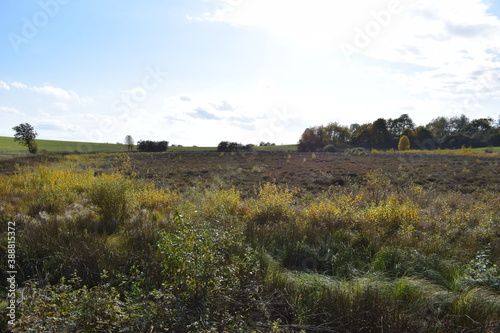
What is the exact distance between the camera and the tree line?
65.5 m

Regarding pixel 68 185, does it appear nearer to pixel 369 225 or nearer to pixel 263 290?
pixel 263 290

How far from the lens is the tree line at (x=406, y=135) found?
6550cm

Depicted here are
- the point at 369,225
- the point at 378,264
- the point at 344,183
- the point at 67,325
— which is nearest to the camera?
the point at 67,325

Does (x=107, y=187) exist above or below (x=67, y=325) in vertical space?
above

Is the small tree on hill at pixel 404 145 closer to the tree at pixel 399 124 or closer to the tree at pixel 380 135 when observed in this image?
the tree at pixel 380 135

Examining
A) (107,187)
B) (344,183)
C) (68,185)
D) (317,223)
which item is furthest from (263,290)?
(344,183)

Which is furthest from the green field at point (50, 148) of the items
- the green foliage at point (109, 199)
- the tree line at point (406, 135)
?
the green foliage at point (109, 199)

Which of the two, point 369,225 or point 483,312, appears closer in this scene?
point 483,312

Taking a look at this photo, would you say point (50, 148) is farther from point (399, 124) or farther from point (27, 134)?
point (399, 124)

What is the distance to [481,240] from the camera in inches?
229

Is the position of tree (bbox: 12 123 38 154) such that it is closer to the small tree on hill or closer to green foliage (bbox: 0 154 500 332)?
green foliage (bbox: 0 154 500 332)

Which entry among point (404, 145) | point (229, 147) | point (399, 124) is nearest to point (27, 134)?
point (229, 147)

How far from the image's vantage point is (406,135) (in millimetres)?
71750

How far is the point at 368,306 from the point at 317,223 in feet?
10.9
